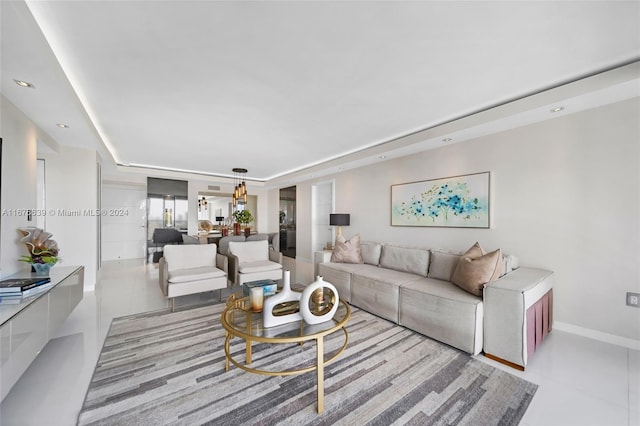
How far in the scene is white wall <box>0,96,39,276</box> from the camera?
236cm

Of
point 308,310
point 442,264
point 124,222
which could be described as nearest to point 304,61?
point 308,310

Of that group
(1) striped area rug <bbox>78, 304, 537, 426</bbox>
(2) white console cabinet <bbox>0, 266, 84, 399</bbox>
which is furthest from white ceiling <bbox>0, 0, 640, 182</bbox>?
(1) striped area rug <bbox>78, 304, 537, 426</bbox>

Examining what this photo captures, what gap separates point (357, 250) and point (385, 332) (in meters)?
1.56

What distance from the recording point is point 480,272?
2.43 meters

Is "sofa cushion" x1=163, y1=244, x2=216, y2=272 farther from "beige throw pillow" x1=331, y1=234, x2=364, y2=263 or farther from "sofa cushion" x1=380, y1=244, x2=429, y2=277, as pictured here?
"sofa cushion" x1=380, y1=244, x2=429, y2=277

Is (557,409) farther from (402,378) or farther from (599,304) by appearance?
(599,304)

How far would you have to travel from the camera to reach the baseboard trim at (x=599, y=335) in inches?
91.6

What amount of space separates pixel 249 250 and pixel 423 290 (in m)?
3.05

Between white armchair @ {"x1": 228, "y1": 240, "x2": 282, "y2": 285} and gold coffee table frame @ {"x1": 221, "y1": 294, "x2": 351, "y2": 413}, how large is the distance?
1.66m

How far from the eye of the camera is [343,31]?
1.68 m

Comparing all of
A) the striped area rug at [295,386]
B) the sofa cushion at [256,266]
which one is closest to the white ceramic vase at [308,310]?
the striped area rug at [295,386]

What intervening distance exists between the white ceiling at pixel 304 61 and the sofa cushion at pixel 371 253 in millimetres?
1765

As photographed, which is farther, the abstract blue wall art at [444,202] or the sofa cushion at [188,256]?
the sofa cushion at [188,256]

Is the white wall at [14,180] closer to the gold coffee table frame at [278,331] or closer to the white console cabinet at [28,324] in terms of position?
the white console cabinet at [28,324]
